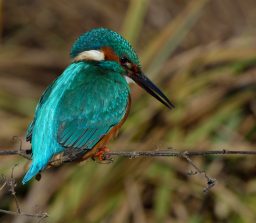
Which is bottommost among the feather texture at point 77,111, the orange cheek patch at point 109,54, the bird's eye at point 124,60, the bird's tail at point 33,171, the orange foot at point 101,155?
the bird's tail at point 33,171

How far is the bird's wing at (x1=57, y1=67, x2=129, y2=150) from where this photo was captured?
10.1 ft

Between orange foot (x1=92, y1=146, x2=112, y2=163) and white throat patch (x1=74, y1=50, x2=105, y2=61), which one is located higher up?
white throat patch (x1=74, y1=50, x2=105, y2=61)

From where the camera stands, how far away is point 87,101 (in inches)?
126

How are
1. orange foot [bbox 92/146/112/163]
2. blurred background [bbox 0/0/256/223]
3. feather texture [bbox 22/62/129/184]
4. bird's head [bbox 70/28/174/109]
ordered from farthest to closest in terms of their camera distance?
blurred background [bbox 0/0/256/223] < bird's head [bbox 70/28/174/109] < orange foot [bbox 92/146/112/163] < feather texture [bbox 22/62/129/184]

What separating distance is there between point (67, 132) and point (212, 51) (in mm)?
2010

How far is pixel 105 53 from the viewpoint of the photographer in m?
3.37

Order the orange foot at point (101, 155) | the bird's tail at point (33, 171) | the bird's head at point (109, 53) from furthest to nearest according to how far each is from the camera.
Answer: the bird's head at point (109, 53) → the orange foot at point (101, 155) → the bird's tail at point (33, 171)

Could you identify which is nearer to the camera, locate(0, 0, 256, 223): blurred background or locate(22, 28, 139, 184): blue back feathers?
locate(22, 28, 139, 184): blue back feathers

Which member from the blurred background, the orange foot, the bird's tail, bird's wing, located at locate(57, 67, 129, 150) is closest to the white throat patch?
bird's wing, located at locate(57, 67, 129, 150)

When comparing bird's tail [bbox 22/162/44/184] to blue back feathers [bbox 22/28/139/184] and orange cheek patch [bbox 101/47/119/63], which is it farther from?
orange cheek patch [bbox 101/47/119/63]

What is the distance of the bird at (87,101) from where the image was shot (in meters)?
3.02

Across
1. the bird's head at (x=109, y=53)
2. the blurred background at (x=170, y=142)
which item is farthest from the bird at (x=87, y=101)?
the blurred background at (x=170, y=142)

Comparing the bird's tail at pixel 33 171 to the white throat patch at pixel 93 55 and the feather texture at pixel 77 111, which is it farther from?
the white throat patch at pixel 93 55

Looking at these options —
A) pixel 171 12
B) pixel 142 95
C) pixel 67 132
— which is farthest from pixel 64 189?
pixel 171 12
